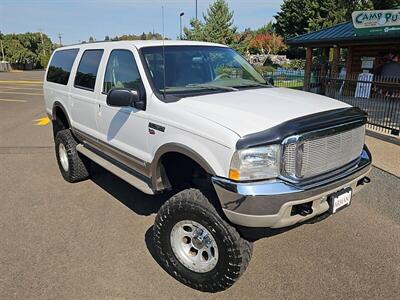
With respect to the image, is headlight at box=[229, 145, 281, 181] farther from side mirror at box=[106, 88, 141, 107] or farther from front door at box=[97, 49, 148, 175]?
side mirror at box=[106, 88, 141, 107]

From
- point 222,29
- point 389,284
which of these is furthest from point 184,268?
point 222,29

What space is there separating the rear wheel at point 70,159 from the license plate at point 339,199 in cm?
373

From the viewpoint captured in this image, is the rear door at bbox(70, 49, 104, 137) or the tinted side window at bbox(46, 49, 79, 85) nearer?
the rear door at bbox(70, 49, 104, 137)

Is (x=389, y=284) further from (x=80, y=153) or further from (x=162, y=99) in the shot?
(x=80, y=153)

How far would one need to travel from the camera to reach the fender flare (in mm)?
2846

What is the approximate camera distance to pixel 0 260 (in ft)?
11.2

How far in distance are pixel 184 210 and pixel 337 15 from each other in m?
43.9

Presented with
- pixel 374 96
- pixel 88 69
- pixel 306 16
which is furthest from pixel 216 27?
pixel 88 69

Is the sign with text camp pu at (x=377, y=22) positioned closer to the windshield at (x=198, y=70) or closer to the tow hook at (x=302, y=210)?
the windshield at (x=198, y=70)

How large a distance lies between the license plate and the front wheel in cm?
75

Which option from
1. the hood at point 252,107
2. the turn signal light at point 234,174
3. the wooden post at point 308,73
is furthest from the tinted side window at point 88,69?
the wooden post at point 308,73

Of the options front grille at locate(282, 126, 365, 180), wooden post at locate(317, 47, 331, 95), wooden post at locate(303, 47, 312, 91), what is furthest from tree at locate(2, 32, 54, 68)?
front grille at locate(282, 126, 365, 180)

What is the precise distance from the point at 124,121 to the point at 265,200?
1.93m

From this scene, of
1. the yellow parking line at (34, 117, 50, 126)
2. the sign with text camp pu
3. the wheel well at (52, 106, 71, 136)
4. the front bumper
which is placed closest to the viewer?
the front bumper
